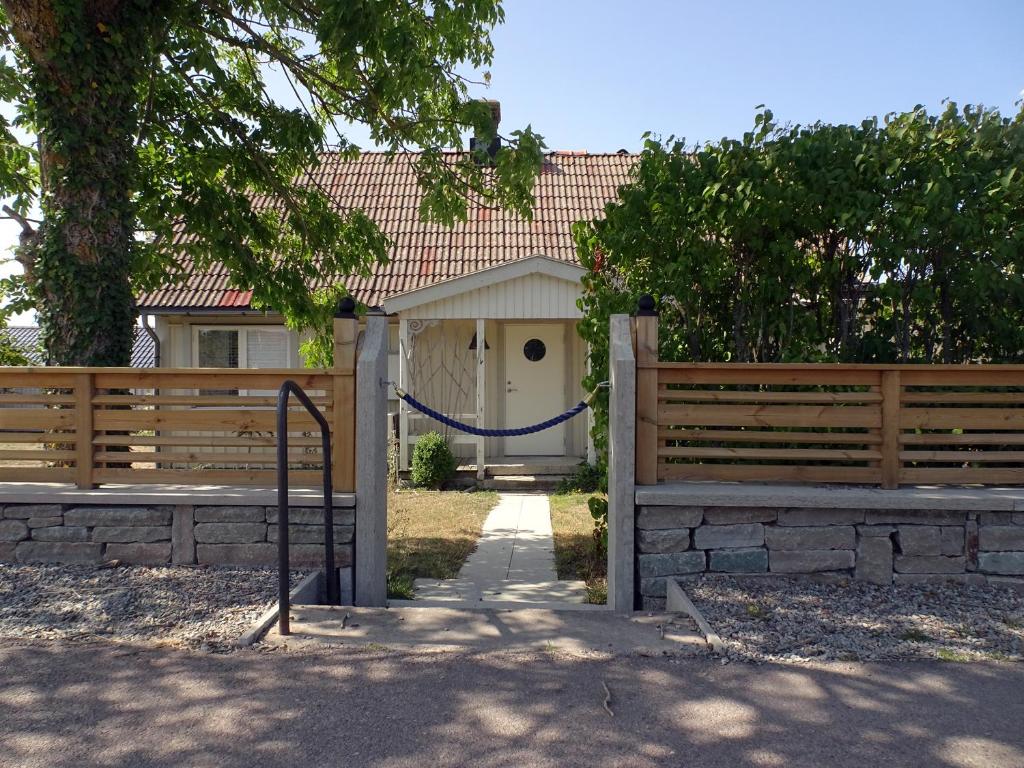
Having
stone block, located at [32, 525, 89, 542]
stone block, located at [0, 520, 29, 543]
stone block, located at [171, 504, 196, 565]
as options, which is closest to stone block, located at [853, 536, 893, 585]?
stone block, located at [171, 504, 196, 565]

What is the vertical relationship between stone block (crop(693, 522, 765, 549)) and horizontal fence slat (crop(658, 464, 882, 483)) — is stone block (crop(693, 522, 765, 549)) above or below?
below

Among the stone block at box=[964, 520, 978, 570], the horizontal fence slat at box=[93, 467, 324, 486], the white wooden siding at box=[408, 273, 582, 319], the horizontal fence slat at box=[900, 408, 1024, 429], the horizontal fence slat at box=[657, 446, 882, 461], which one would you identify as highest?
the white wooden siding at box=[408, 273, 582, 319]

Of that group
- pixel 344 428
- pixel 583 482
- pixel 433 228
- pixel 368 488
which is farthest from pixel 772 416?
pixel 433 228

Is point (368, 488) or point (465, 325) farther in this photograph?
point (465, 325)

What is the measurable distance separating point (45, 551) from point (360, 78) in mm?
4706

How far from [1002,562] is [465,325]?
8392 mm

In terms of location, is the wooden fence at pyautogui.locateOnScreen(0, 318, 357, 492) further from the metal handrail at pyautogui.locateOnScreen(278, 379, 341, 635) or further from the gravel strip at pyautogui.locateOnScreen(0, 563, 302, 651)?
the gravel strip at pyautogui.locateOnScreen(0, 563, 302, 651)

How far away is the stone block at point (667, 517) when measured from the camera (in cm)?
516

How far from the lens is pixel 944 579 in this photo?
5.14 meters

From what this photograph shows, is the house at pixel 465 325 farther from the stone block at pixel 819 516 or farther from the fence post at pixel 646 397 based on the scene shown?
the stone block at pixel 819 516

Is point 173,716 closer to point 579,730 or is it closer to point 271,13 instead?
point 579,730

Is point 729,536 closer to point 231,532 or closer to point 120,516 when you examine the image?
point 231,532

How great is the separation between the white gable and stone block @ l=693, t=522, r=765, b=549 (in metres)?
5.93

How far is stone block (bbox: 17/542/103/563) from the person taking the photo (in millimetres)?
5477
